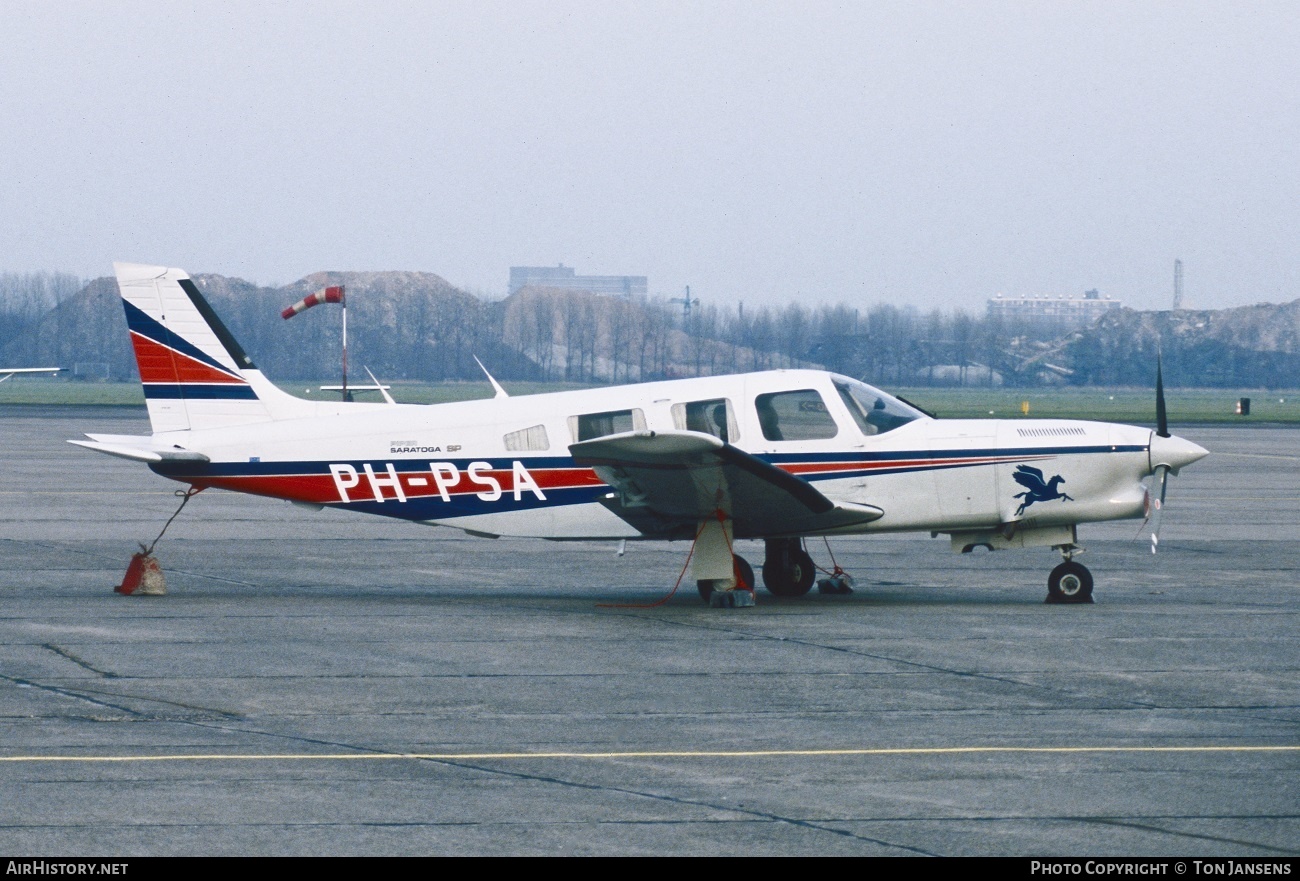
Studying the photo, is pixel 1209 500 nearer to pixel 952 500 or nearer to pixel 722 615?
pixel 952 500

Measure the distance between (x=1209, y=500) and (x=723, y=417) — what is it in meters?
15.6

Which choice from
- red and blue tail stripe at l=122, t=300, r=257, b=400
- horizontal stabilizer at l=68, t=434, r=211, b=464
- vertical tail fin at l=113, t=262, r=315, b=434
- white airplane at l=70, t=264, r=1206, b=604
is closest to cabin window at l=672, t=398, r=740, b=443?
white airplane at l=70, t=264, r=1206, b=604

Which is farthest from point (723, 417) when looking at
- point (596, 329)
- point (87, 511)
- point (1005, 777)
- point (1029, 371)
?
point (1029, 371)

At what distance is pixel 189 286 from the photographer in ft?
50.0

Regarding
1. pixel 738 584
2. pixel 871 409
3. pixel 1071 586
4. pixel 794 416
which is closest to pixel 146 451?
pixel 738 584

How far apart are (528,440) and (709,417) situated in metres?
1.70

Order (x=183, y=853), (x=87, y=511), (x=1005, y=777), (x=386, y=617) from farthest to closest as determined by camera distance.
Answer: (x=87, y=511), (x=386, y=617), (x=1005, y=777), (x=183, y=853)

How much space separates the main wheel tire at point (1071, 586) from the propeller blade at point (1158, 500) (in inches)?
27.4

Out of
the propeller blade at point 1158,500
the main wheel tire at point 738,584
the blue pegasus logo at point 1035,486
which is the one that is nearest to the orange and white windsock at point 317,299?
the main wheel tire at point 738,584

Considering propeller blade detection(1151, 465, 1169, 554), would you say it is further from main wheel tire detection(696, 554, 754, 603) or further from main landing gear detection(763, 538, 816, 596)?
main wheel tire detection(696, 554, 754, 603)

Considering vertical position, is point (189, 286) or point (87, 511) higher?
point (189, 286)

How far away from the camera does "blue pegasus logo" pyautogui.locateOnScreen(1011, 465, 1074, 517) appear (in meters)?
14.1

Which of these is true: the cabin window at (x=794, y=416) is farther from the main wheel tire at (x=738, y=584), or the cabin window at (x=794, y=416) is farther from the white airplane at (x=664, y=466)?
the main wheel tire at (x=738, y=584)

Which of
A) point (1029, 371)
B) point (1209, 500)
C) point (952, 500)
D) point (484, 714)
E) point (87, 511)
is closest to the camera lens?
point (484, 714)
